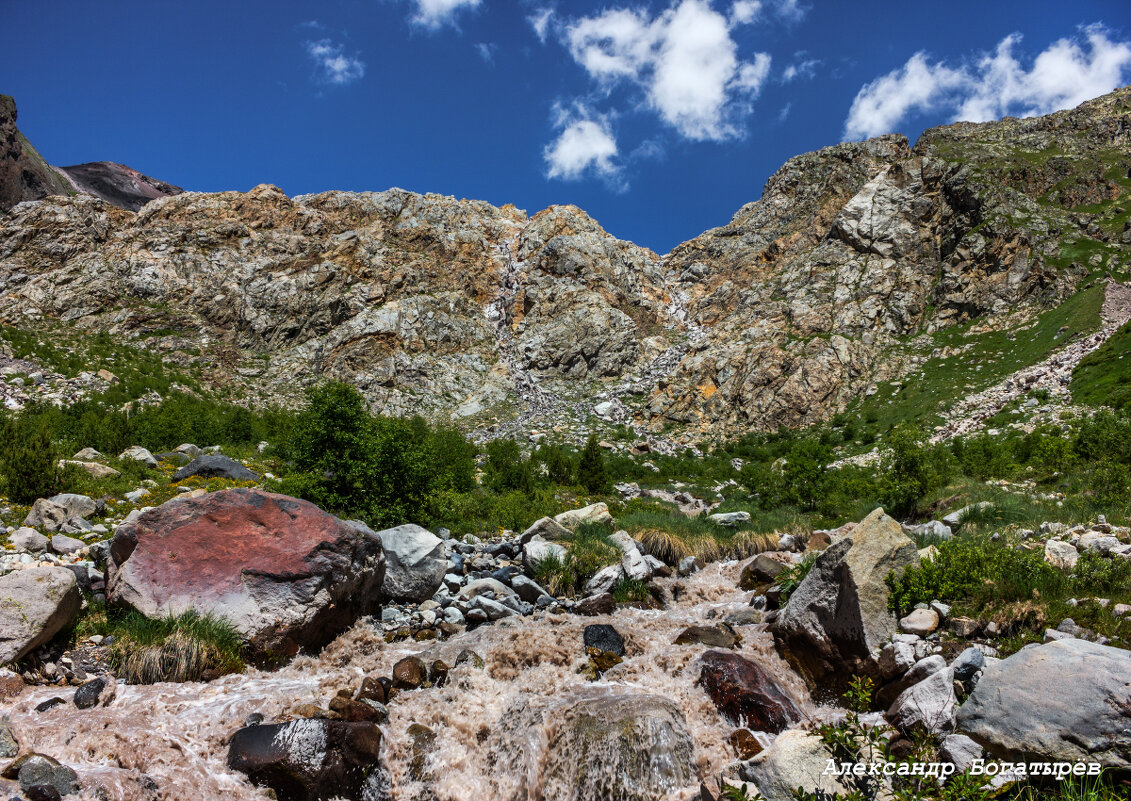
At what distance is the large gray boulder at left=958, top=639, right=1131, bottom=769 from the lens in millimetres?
4527

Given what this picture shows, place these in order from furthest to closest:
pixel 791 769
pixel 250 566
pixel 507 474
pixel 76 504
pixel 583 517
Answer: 1. pixel 507 474
2. pixel 583 517
3. pixel 76 504
4. pixel 250 566
5. pixel 791 769

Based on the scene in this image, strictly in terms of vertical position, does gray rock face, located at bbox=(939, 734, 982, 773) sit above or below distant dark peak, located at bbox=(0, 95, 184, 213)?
below

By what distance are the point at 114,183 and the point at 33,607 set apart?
451ft

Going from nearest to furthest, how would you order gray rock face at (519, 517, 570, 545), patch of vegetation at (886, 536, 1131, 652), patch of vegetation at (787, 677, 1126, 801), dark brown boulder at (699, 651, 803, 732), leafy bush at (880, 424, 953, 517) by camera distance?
1. patch of vegetation at (787, 677, 1126, 801)
2. patch of vegetation at (886, 536, 1131, 652)
3. dark brown boulder at (699, 651, 803, 732)
4. gray rock face at (519, 517, 570, 545)
5. leafy bush at (880, 424, 953, 517)

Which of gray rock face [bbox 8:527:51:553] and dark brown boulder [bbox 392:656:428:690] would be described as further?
gray rock face [bbox 8:527:51:553]

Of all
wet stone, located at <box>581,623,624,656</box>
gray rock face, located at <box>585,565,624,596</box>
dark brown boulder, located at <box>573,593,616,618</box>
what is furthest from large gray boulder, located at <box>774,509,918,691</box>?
gray rock face, located at <box>585,565,624,596</box>

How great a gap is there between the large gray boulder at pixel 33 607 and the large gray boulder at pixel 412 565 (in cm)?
513

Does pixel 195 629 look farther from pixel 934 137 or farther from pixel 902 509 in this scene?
pixel 934 137

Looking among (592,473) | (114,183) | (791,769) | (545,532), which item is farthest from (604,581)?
(114,183)

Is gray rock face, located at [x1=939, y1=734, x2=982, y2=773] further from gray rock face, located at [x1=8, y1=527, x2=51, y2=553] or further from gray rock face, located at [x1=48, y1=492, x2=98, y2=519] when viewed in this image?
gray rock face, located at [x1=48, y1=492, x2=98, y2=519]

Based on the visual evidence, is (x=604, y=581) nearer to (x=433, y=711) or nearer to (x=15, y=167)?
(x=433, y=711)

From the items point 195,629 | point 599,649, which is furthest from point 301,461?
A: point 599,649

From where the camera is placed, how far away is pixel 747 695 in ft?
25.0

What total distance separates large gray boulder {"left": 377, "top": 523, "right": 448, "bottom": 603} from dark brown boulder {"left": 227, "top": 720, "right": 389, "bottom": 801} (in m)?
4.64
